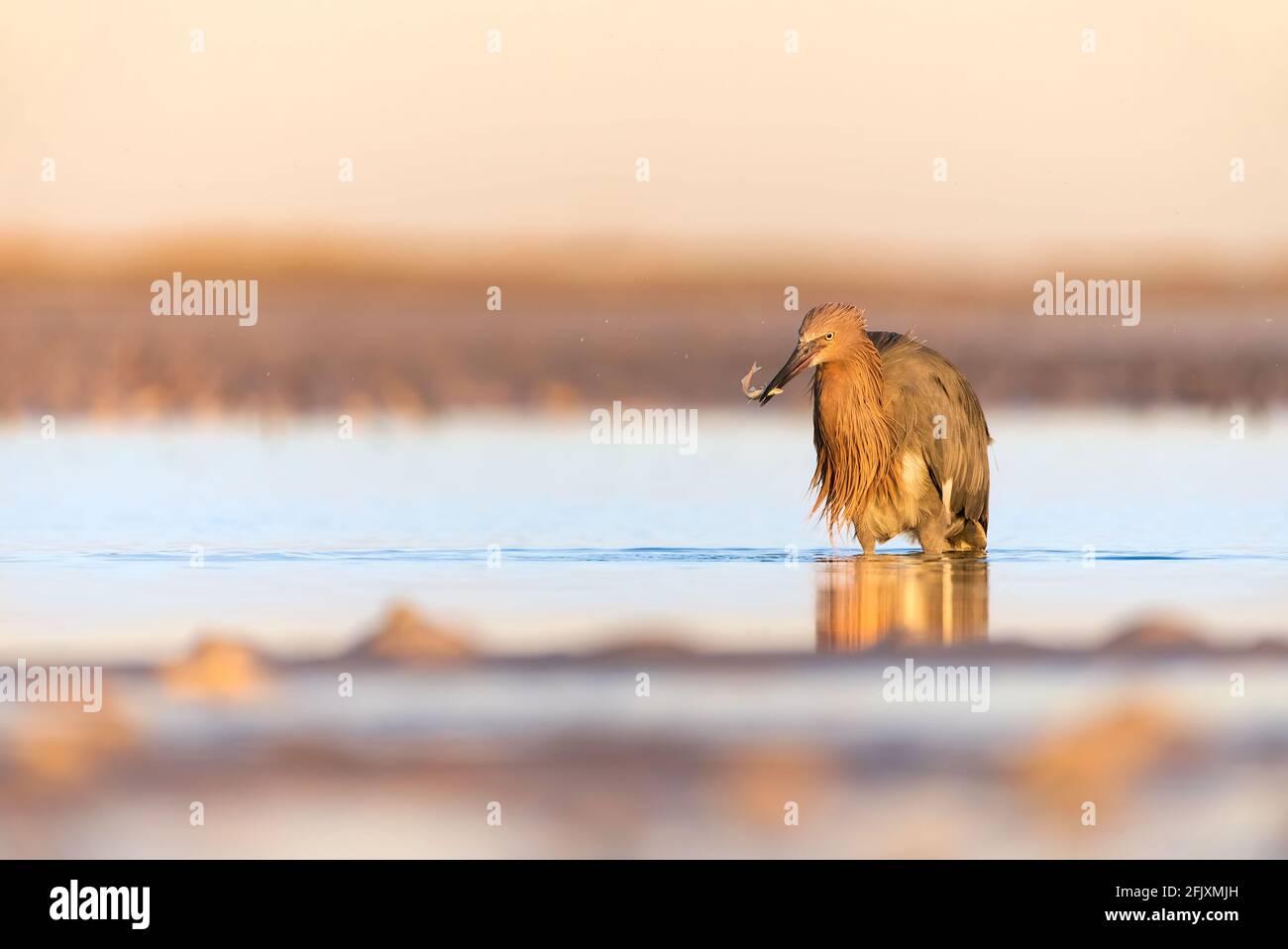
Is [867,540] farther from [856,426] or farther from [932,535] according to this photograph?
[856,426]

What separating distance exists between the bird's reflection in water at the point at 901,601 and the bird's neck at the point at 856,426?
414mm

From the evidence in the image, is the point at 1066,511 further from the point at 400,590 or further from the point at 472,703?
the point at 472,703

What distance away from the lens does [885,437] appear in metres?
10.4

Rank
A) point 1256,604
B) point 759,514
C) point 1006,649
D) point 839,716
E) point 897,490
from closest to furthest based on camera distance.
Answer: point 839,716, point 1006,649, point 1256,604, point 897,490, point 759,514

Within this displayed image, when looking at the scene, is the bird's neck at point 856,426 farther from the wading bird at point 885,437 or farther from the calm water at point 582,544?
the calm water at point 582,544

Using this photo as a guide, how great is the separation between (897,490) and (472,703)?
14.2 feet

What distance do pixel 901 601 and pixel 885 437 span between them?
84.2 inches

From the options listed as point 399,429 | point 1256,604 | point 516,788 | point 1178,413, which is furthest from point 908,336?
point 1178,413

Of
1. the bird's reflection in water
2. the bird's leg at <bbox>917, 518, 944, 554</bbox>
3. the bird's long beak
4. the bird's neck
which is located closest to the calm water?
the bird's reflection in water

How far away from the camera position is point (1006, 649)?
285 inches

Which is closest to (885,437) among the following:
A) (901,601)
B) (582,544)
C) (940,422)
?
(940,422)

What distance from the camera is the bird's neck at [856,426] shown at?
10375 mm

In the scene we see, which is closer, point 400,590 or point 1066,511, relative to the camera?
point 400,590

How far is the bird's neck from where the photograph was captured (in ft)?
34.0
